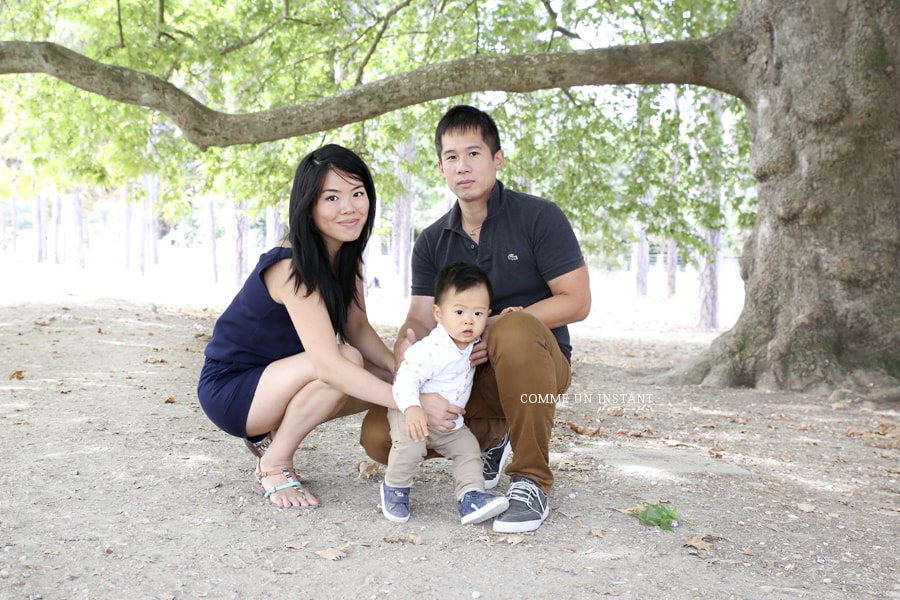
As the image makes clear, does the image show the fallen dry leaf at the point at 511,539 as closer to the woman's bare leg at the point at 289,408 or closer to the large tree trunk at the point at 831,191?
the woman's bare leg at the point at 289,408

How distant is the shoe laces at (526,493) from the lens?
314cm

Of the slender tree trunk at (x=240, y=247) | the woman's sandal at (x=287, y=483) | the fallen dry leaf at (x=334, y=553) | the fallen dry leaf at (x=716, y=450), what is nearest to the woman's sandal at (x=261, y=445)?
the woman's sandal at (x=287, y=483)

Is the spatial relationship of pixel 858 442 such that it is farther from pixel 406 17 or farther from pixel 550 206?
pixel 406 17

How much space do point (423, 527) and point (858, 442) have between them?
11.3 feet

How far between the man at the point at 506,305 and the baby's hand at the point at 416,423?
4.2 inches

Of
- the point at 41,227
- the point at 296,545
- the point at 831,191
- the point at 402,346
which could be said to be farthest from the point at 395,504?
the point at 41,227

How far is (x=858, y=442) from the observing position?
5207 millimetres

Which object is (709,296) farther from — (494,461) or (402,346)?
(402,346)

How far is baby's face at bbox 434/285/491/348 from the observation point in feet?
10.0

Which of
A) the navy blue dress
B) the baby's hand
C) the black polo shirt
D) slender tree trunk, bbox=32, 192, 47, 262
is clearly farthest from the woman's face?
slender tree trunk, bbox=32, 192, 47, 262

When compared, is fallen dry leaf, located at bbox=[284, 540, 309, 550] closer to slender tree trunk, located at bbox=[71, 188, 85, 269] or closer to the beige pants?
the beige pants

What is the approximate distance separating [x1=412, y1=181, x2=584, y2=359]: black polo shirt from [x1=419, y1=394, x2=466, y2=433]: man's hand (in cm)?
76

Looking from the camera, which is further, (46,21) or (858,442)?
(46,21)

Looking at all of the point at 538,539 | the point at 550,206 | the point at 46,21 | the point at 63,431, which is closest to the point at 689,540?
the point at 538,539
